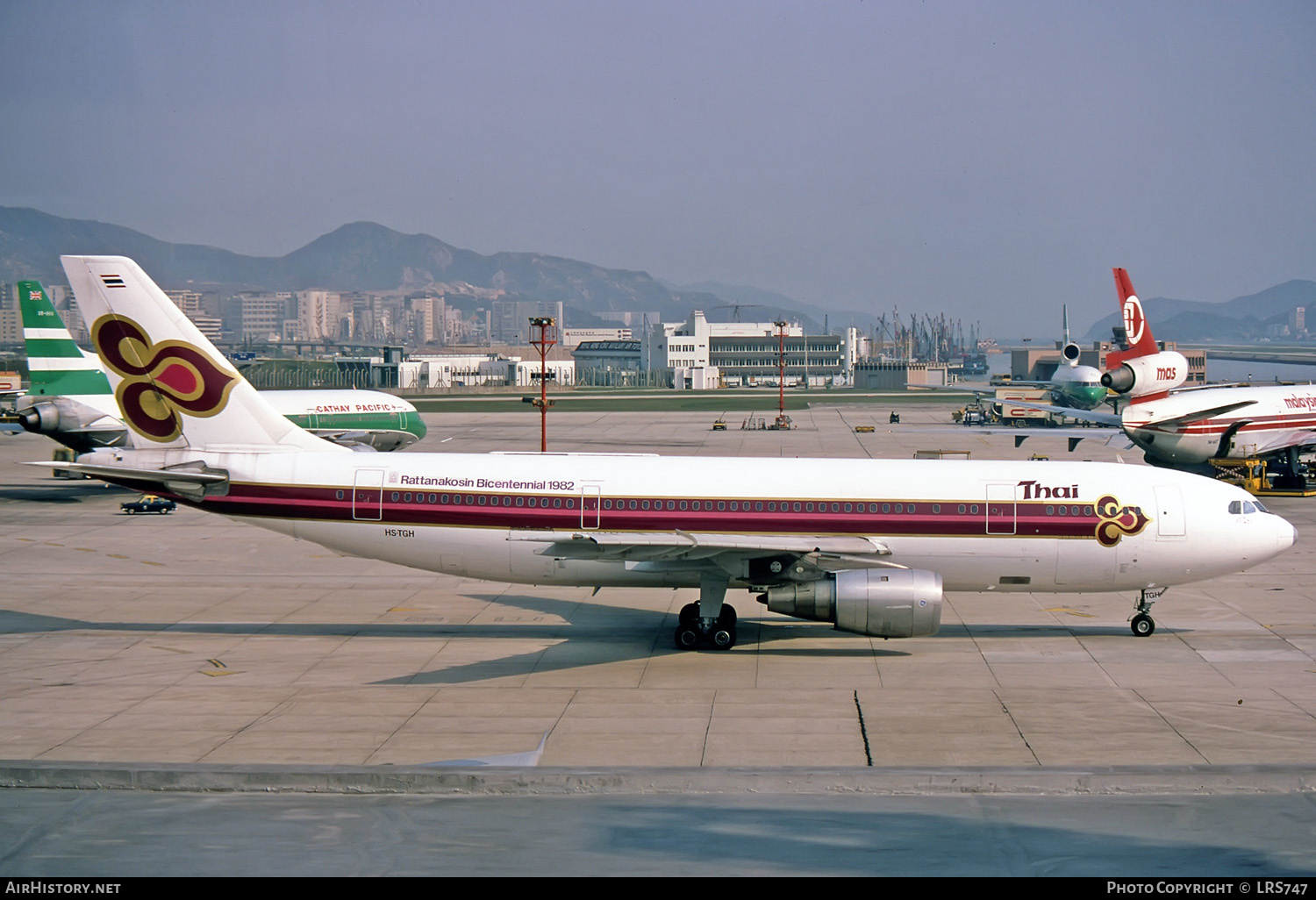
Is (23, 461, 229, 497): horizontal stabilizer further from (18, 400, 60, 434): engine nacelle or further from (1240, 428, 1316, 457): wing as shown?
(1240, 428, 1316, 457): wing

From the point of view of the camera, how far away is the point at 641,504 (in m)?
26.9

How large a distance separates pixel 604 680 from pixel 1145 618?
1398 centimetres

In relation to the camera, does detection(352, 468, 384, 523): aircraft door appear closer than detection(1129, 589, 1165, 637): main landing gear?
Yes

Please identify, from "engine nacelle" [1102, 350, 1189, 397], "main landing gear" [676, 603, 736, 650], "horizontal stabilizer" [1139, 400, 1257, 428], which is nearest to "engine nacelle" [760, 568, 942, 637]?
"main landing gear" [676, 603, 736, 650]

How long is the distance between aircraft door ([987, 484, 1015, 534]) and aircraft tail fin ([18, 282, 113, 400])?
4700 cm

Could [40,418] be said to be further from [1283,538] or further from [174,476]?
[1283,538]

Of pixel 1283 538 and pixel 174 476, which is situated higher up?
pixel 174 476

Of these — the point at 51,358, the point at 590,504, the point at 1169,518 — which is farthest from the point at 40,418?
the point at 1169,518

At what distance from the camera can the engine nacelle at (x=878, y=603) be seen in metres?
A: 24.1

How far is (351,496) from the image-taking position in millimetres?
26891

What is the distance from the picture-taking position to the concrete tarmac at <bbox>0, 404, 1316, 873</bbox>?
18984 mm

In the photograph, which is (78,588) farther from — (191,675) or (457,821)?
(457,821)

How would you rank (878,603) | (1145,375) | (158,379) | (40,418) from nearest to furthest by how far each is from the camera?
1. (878,603)
2. (158,379)
3. (40,418)
4. (1145,375)
